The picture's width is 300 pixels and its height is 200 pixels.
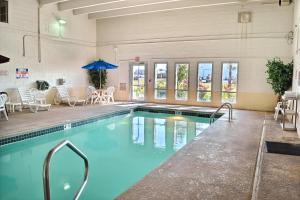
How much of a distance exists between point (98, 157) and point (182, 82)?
6.76 metres

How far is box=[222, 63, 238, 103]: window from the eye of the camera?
1014 cm

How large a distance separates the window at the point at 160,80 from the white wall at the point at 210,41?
248 mm

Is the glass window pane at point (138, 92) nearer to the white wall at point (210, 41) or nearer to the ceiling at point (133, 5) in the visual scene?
the white wall at point (210, 41)

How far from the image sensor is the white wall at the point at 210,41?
947cm

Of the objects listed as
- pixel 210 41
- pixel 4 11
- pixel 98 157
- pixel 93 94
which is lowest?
pixel 98 157

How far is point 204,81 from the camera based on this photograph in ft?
35.1

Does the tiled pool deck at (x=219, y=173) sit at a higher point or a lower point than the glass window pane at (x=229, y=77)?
lower

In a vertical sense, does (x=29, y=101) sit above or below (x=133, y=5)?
below

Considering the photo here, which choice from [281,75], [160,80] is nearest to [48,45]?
[160,80]

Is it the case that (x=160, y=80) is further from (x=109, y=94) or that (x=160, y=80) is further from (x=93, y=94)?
(x=93, y=94)

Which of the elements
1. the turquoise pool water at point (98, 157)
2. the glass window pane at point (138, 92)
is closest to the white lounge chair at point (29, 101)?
the turquoise pool water at point (98, 157)

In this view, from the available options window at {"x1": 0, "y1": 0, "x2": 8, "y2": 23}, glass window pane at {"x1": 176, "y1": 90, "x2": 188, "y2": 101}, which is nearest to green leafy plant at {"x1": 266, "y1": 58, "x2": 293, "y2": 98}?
glass window pane at {"x1": 176, "y1": 90, "x2": 188, "y2": 101}

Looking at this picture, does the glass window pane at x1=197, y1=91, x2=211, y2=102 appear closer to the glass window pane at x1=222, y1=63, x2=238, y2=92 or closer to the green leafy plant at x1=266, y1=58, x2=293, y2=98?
the glass window pane at x1=222, y1=63, x2=238, y2=92

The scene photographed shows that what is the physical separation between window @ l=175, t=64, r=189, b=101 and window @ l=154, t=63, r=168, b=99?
53 centimetres
